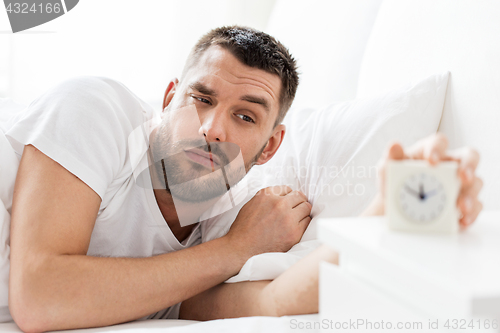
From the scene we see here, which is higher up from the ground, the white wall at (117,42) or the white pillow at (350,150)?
the white wall at (117,42)

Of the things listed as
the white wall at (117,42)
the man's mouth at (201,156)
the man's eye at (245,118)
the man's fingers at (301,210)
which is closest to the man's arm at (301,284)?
the man's fingers at (301,210)

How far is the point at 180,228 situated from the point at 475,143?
0.81 meters

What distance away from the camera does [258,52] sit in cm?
113

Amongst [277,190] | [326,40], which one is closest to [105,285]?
[277,190]

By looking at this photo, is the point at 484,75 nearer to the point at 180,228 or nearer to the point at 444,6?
the point at 444,6

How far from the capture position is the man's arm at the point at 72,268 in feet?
2.35

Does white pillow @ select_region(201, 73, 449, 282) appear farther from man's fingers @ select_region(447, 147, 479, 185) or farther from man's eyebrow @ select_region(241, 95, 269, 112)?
man's fingers @ select_region(447, 147, 479, 185)

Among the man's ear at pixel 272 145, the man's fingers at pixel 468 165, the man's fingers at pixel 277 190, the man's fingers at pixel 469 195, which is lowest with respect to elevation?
→ the man's fingers at pixel 277 190

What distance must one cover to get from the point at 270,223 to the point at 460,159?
0.57 m

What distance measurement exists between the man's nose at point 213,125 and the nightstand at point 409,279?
57 centimetres

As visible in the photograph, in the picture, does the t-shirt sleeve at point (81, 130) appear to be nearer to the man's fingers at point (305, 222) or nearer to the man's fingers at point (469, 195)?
the man's fingers at point (305, 222)

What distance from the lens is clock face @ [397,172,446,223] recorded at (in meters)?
0.44

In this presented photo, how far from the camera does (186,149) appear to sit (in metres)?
1.03

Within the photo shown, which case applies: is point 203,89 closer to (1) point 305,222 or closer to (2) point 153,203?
(2) point 153,203
